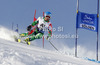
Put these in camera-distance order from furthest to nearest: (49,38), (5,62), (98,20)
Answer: (49,38) < (98,20) < (5,62)

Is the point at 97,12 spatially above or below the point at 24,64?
above

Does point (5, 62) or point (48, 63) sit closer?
point (5, 62)

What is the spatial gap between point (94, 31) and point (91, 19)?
2.24 ft

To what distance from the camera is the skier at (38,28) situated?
36.3 feet

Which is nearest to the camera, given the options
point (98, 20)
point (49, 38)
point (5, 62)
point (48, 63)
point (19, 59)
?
point (5, 62)

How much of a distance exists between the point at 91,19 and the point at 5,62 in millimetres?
7705

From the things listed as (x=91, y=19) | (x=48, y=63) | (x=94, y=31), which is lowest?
(x=48, y=63)

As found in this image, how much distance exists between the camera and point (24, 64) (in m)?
3.83

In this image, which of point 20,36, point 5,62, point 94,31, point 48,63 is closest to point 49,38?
point 20,36

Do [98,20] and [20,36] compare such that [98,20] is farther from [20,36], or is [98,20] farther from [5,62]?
[5,62]

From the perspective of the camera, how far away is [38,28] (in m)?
11.4

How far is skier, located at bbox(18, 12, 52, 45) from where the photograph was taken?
11.1m

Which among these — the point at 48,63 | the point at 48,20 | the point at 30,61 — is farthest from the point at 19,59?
the point at 48,20

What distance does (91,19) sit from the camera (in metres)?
10.7
